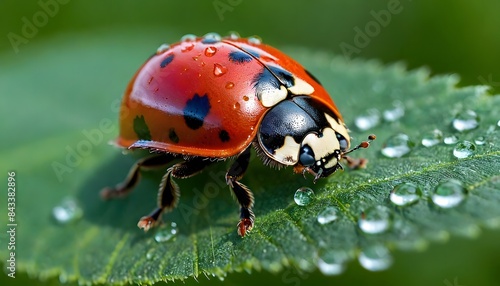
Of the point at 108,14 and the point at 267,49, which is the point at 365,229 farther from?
the point at 108,14

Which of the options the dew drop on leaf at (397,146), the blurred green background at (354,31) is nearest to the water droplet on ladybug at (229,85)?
the dew drop on leaf at (397,146)

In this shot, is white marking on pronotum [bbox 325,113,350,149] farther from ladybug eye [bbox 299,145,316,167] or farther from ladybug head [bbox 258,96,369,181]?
ladybug eye [bbox 299,145,316,167]

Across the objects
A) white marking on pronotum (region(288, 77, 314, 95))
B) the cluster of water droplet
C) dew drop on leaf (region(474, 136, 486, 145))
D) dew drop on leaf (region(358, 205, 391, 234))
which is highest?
dew drop on leaf (region(474, 136, 486, 145))

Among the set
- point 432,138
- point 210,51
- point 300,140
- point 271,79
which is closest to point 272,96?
point 271,79

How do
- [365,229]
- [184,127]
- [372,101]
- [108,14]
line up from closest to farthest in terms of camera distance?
1. [365,229]
2. [184,127]
3. [372,101]
4. [108,14]

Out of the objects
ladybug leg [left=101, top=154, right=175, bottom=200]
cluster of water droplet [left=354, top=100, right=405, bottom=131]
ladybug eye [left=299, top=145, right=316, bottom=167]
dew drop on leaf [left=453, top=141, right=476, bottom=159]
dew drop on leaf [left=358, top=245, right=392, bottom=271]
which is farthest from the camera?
cluster of water droplet [left=354, top=100, right=405, bottom=131]

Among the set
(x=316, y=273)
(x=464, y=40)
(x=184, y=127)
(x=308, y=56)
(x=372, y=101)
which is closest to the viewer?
(x=184, y=127)

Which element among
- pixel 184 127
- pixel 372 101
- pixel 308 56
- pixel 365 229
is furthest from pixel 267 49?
pixel 308 56

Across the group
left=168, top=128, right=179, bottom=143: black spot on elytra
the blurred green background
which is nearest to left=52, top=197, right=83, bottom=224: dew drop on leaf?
the blurred green background
